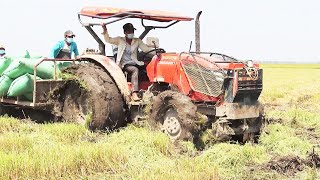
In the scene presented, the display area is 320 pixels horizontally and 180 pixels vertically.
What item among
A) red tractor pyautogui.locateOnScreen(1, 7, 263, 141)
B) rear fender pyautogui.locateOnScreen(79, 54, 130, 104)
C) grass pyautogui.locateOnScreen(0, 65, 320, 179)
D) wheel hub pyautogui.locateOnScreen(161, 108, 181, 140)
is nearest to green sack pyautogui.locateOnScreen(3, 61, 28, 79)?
red tractor pyautogui.locateOnScreen(1, 7, 263, 141)

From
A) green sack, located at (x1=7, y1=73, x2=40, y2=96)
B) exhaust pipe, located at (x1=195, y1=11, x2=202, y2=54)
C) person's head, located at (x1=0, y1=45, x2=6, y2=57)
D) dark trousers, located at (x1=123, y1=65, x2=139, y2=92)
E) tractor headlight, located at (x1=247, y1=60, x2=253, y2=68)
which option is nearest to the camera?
tractor headlight, located at (x1=247, y1=60, x2=253, y2=68)

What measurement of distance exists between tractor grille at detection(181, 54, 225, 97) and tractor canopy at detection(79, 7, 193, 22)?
107cm

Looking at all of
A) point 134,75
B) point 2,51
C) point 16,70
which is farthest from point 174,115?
point 2,51

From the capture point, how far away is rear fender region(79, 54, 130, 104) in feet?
25.2

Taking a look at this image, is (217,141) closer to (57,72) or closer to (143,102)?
(143,102)

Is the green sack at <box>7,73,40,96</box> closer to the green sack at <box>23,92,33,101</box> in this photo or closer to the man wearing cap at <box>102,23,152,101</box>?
the green sack at <box>23,92,33,101</box>

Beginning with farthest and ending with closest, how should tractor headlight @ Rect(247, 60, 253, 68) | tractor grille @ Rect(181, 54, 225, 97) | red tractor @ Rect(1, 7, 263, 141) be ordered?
tractor headlight @ Rect(247, 60, 253, 68)
tractor grille @ Rect(181, 54, 225, 97)
red tractor @ Rect(1, 7, 263, 141)

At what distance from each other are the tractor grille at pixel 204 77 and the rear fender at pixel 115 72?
101 centimetres

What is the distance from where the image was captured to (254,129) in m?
7.40

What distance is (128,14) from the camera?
25.5 feet

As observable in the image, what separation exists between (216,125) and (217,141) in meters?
0.24

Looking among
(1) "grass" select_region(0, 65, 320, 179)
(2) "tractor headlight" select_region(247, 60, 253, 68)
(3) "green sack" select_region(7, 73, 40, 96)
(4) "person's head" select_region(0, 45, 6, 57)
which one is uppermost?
(4) "person's head" select_region(0, 45, 6, 57)

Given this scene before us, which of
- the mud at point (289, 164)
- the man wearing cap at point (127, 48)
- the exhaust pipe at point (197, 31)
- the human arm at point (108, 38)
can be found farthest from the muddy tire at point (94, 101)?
the mud at point (289, 164)

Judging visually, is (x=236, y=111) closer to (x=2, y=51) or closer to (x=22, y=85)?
(x=22, y=85)
